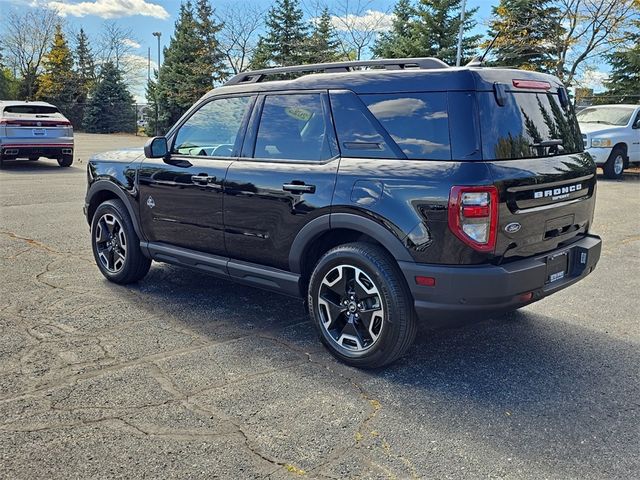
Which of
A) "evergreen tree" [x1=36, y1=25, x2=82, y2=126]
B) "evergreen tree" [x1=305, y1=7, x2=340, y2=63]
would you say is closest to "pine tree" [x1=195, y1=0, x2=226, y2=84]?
"evergreen tree" [x1=305, y1=7, x2=340, y2=63]

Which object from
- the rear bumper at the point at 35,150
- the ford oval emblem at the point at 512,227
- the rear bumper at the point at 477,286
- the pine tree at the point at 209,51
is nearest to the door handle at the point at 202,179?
the rear bumper at the point at 477,286

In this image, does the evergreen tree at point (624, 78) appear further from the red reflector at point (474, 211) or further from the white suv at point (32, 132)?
the red reflector at point (474, 211)

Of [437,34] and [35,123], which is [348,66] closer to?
[35,123]

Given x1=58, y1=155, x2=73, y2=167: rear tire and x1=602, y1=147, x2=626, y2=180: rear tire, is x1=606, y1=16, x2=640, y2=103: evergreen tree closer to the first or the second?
x1=602, y1=147, x2=626, y2=180: rear tire

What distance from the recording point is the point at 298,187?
13.1 ft

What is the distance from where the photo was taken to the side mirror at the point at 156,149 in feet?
16.0

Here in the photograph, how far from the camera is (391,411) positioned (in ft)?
10.7

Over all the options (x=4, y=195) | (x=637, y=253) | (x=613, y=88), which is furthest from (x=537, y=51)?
(x=4, y=195)

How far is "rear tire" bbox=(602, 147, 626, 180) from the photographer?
1510cm

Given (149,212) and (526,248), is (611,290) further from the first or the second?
(149,212)

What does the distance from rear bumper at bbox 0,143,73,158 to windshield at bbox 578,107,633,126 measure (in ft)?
45.2

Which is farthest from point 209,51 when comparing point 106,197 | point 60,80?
point 106,197

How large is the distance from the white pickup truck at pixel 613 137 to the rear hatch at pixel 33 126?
43.5ft

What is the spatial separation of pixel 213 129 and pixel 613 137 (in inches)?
517
